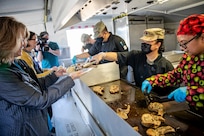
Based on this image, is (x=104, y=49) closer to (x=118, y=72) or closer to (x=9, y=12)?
(x=118, y=72)

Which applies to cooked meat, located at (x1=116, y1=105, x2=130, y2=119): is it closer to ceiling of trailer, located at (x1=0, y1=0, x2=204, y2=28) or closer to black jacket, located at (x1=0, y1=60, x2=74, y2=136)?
black jacket, located at (x1=0, y1=60, x2=74, y2=136)

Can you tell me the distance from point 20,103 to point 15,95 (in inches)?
2.0

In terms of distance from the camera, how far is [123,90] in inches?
57.0

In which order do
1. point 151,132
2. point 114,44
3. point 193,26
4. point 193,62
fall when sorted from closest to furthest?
1. point 151,132
2. point 193,26
3. point 193,62
4. point 114,44

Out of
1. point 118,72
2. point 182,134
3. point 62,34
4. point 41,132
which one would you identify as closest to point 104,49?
point 118,72

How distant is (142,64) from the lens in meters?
1.53

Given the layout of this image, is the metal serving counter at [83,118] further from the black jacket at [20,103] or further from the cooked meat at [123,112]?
the black jacket at [20,103]

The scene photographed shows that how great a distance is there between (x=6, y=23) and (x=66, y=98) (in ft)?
6.26

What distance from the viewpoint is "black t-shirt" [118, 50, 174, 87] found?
1.43m

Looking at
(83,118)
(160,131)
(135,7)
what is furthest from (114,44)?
(160,131)

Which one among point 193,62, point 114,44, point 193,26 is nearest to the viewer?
point 193,26

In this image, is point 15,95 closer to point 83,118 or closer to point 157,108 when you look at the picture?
point 157,108

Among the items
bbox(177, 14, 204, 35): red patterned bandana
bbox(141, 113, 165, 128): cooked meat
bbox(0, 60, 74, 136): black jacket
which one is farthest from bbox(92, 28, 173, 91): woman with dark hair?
bbox(0, 60, 74, 136): black jacket

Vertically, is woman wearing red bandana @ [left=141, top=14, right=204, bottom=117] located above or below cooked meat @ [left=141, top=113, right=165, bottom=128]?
above
